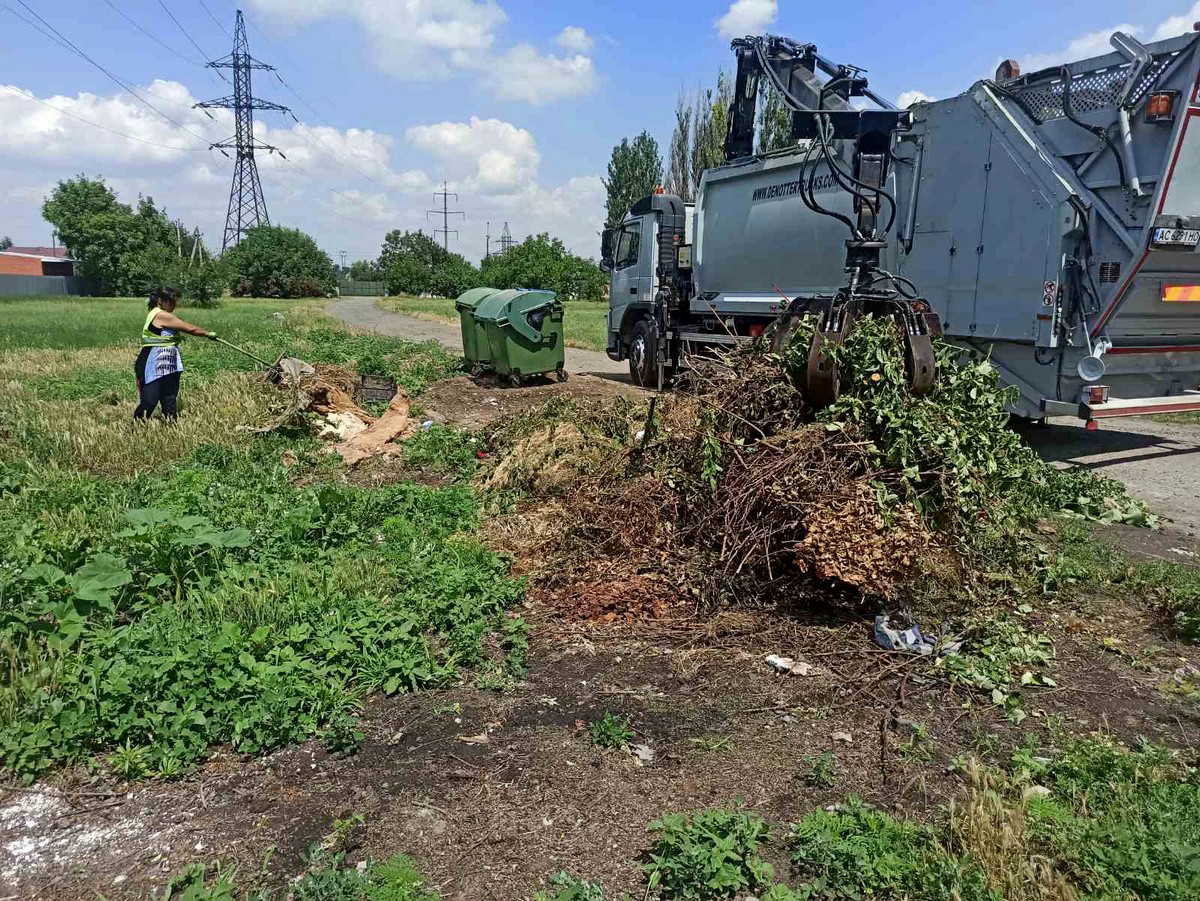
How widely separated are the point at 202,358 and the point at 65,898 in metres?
14.1

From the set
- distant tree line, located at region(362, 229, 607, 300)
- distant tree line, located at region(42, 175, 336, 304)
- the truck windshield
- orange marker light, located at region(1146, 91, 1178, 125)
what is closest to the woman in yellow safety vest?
the truck windshield

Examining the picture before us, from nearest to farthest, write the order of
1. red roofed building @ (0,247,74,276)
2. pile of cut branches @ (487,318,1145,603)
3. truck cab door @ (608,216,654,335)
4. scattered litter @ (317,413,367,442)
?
pile of cut branches @ (487,318,1145,603) → scattered litter @ (317,413,367,442) → truck cab door @ (608,216,654,335) → red roofed building @ (0,247,74,276)

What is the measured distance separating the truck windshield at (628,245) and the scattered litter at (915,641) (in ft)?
35.6

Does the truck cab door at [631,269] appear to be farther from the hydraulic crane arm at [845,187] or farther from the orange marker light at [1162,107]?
the orange marker light at [1162,107]

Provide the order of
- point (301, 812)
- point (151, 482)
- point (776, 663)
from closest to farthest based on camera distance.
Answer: point (301, 812) → point (776, 663) → point (151, 482)

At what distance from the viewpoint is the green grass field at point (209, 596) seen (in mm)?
3299

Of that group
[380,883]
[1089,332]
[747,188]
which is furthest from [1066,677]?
[747,188]

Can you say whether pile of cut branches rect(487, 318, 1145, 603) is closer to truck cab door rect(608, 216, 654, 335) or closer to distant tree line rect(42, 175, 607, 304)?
truck cab door rect(608, 216, 654, 335)

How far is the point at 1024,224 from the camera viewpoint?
774 centimetres

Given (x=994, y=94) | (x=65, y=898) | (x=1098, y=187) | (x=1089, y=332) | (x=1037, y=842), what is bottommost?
(x=65, y=898)

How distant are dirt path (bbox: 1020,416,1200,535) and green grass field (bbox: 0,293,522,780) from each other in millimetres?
5800

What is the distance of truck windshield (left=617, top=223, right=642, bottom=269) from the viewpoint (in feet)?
46.1

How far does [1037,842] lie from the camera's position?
2625mm

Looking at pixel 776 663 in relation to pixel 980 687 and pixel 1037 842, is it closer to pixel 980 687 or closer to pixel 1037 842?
pixel 980 687
